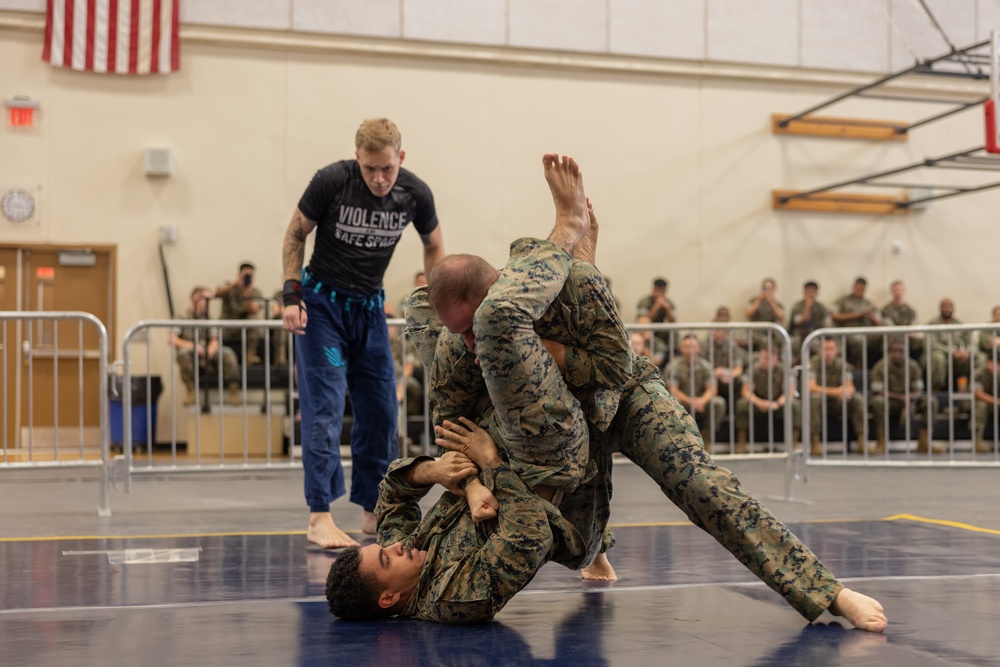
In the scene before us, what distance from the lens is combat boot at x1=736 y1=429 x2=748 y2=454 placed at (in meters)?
6.88

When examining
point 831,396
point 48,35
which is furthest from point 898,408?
point 48,35

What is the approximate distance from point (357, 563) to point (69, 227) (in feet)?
29.6

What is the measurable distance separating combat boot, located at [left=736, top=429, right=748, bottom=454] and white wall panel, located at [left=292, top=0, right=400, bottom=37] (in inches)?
244

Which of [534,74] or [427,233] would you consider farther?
[534,74]

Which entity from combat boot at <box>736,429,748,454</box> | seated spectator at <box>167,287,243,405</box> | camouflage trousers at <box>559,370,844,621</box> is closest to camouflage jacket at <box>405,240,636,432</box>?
camouflage trousers at <box>559,370,844,621</box>

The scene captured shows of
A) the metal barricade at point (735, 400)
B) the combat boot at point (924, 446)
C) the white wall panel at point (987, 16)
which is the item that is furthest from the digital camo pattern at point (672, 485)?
the white wall panel at point (987, 16)

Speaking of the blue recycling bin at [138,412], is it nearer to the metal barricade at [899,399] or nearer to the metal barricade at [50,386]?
the metal barricade at [50,386]

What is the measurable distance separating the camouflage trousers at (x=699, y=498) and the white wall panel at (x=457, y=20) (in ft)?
30.4

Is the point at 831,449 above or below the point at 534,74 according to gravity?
below

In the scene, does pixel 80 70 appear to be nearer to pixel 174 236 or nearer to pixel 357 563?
pixel 174 236

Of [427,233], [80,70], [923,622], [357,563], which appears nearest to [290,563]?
[357,563]

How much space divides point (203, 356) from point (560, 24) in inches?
217

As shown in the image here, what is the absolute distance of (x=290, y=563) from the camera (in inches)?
153

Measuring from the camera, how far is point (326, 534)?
14.0 ft
